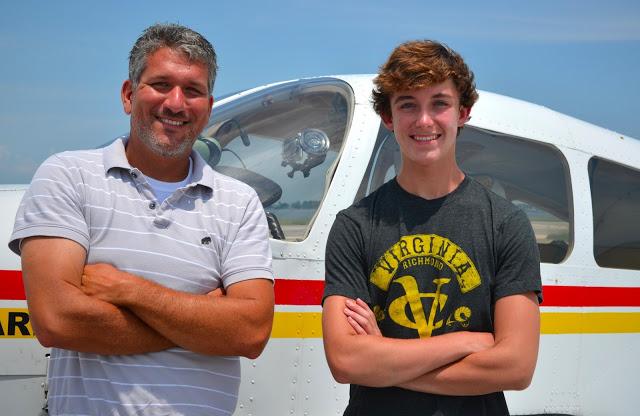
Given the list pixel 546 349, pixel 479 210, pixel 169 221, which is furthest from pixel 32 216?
pixel 546 349

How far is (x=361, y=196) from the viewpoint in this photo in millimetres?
3795

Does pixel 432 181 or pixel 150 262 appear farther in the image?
pixel 432 181

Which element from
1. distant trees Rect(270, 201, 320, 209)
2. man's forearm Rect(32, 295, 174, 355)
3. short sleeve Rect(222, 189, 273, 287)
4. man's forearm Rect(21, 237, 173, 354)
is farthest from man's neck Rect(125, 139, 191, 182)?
distant trees Rect(270, 201, 320, 209)

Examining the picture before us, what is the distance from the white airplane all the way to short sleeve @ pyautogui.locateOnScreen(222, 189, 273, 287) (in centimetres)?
87

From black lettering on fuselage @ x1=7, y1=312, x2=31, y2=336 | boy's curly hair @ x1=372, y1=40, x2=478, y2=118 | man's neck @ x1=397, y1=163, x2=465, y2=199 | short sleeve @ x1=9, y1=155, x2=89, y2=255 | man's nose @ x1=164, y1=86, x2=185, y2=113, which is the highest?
boy's curly hair @ x1=372, y1=40, x2=478, y2=118

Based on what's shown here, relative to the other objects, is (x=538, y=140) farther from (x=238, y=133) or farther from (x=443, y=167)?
(x=443, y=167)

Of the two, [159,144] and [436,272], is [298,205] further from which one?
[436,272]

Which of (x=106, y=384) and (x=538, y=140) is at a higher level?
(x=538, y=140)

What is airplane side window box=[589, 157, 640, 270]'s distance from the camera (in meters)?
4.50

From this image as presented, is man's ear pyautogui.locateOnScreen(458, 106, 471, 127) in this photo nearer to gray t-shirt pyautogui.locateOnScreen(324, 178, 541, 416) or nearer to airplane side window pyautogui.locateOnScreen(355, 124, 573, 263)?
gray t-shirt pyautogui.locateOnScreen(324, 178, 541, 416)

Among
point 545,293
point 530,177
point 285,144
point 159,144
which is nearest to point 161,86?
point 159,144

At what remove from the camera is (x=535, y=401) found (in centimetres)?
404

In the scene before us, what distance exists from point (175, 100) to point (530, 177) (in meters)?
2.50

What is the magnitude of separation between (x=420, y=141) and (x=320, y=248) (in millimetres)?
1178
